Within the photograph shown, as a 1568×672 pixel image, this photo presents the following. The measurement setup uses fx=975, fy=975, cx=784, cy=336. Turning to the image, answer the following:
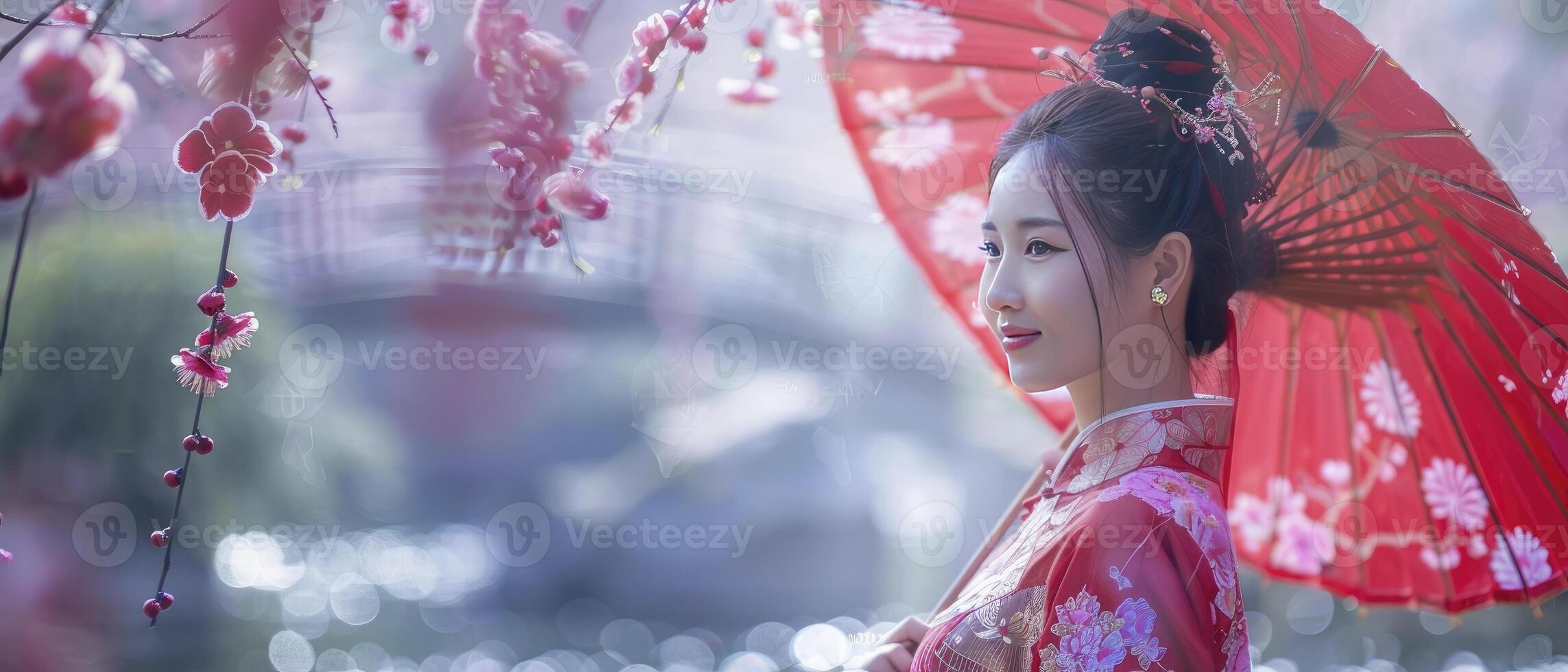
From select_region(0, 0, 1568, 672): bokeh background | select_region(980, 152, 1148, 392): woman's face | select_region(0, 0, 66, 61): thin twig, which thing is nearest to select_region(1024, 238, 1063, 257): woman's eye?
select_region(980, 152, 1148, 392): woman's face

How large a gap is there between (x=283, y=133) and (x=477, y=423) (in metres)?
3.30

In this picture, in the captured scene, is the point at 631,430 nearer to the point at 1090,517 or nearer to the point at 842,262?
the point at 842,262

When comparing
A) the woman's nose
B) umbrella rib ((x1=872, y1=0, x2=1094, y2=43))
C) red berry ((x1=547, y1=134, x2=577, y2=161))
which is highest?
umbrella rib ((x1=872, y1=0, x2=1094, y2=43))

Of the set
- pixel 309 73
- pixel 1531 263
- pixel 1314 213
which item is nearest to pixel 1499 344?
pixel 1531 263

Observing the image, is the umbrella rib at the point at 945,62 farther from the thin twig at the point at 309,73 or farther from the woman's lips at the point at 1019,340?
the thin twig at the point at 309,73

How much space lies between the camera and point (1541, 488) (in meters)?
0.86

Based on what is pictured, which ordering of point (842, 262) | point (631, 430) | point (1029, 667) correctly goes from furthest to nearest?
1. point (631, 430)
2. point (842, 262)
3. point (1029, 667)

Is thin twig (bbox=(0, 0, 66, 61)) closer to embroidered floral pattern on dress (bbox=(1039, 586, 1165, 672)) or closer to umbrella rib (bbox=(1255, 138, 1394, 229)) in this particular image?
embroidered floral pattern on dress (bbox=(1039, 586, 1165, 672))

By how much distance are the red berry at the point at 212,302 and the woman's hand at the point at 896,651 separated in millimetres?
585

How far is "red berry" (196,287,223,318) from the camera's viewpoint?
516 millimetres

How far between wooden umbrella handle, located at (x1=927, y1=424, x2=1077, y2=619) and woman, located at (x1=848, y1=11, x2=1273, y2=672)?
0.16ft

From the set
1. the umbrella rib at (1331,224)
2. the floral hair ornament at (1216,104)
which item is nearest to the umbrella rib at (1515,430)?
the umbrella rib at (1331,224)

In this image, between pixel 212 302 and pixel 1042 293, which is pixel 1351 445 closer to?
pixel 1042 293

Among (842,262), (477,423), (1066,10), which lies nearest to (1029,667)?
(1066,10)
